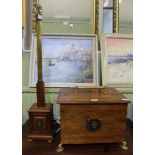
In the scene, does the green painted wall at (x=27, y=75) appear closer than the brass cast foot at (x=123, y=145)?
No

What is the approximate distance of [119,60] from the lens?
193cm

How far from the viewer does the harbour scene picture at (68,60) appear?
1.90 m

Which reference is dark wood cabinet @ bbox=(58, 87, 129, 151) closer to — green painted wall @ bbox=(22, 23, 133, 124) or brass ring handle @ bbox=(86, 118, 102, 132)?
brass ring handle @ bbox=(86, 118, 102, 132)

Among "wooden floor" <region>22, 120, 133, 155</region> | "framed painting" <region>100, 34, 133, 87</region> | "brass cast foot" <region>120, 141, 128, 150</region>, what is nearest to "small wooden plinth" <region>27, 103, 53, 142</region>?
"wooden floor" <region>22, 120, 133, 155</region>

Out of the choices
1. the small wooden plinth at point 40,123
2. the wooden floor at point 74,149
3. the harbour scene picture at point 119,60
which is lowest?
the wooden floor at point 74,149

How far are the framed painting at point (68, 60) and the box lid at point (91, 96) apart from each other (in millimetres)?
158

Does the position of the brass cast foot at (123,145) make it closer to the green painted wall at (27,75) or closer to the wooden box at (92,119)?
the wooden box at (92,119)

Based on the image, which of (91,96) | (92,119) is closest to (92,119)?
(92,119)

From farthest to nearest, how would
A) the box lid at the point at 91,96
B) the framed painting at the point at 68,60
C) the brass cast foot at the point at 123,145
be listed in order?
1. the framed painting at the point at 68,60
2. the brass cast foot at the point at 123,145
3. the box lid at the point at 91,96

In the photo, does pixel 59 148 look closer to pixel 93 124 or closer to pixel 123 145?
pixel 93 124

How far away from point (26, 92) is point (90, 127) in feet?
2.45

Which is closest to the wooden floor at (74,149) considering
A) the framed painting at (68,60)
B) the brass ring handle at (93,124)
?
the brass ring handle at (93,124)
